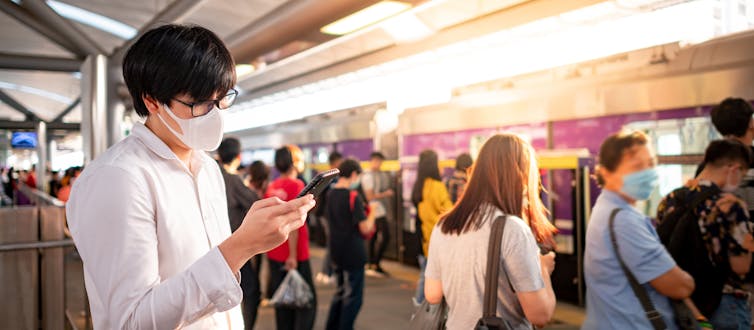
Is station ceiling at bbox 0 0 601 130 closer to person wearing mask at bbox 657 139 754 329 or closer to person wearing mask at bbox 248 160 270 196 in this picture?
person wearing mask at bbox 248 160 270 196

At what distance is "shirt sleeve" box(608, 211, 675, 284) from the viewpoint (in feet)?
6.75

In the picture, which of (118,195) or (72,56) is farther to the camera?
(72,56)

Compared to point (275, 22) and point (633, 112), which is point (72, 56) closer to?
point (275, 22)

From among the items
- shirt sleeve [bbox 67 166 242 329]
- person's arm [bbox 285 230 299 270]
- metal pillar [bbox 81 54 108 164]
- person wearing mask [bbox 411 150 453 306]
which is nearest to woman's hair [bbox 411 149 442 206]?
person wearing mask [bbox 411 150 453 306]

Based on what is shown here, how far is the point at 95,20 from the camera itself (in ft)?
19.3

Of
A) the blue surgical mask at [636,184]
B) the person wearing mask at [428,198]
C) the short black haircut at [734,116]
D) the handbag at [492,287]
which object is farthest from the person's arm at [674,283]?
the person wearing mask at [428,198]

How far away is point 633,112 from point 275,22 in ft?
12.4

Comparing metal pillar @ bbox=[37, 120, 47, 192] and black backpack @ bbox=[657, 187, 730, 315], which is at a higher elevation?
metal pillar @ bbox=[37, 120, 47, 192]

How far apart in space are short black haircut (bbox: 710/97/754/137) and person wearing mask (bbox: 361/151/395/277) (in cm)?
514

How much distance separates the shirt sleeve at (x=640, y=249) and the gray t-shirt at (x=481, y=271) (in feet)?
1.36

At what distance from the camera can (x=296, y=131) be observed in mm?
12523

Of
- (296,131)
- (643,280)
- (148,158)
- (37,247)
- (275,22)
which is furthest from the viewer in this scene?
(296,131)

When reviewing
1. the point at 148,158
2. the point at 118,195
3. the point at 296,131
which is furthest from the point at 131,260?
the point at 296,131

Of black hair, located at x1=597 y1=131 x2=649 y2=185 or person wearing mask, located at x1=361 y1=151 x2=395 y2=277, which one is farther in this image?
person wearing mask, located at x1=361 y1=151 x2=395 y2=277
